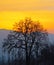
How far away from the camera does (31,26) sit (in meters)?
58.0

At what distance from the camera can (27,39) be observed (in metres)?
56.7

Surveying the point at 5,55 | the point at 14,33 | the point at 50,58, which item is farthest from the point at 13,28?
the point at 5,55

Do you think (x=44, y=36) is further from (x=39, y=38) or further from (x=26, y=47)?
(x=26, y=47)

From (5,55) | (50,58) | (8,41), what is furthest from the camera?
(5,55)

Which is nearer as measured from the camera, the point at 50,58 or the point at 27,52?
the point at 27,52

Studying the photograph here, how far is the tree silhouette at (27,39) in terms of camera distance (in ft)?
185

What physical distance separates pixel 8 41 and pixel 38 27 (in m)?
4.75

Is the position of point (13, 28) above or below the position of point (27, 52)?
above

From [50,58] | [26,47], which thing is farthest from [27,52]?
[50,58]

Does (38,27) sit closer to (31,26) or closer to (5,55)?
(31,26)

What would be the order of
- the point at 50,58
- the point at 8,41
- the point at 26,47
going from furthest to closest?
1. the point at 50,58
2. the point at 8,41
3. the point at 26,47

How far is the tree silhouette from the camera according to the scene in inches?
2221

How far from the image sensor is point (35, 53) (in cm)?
5900

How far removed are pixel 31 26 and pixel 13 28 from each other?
2.83 meters
